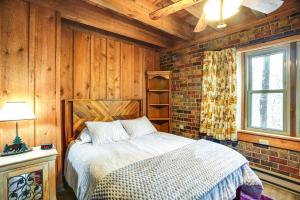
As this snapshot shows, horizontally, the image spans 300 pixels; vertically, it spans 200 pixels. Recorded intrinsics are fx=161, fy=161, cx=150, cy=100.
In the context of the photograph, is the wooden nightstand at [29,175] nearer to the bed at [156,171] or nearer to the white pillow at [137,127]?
the bed at [156,171]

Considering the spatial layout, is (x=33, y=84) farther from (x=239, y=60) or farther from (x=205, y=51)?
(x=239, y=60)

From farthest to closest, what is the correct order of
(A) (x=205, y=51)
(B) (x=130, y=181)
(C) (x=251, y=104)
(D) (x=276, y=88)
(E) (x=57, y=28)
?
(A) (x=205, y=51) → (C) (x=251, y=104) → (D) (x=276, y=88) → (E) (x=57, y=28) → (B) (x=130, y=181)

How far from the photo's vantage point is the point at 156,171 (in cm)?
136

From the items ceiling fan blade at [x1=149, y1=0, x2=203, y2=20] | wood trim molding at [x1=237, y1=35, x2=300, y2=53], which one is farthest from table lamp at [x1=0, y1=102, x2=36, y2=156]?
wood trim molding at [x1=237, y1=35, x2=300, y2=53]

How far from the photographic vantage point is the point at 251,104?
2.68 m

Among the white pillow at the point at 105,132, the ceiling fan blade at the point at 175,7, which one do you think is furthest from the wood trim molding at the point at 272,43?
the white pillow at the point at 105,132

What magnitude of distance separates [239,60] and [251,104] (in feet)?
2.51

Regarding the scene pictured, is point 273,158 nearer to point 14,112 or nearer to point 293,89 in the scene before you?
point 293,89

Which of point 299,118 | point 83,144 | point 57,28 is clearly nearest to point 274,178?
point 299,118

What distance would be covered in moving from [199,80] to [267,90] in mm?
1071

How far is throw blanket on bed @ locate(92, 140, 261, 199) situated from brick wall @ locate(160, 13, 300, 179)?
2.62 feet

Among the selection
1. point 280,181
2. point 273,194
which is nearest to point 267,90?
point 280,181

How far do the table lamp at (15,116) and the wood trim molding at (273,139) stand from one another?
2.93 metres

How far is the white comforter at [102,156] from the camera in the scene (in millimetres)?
1496
